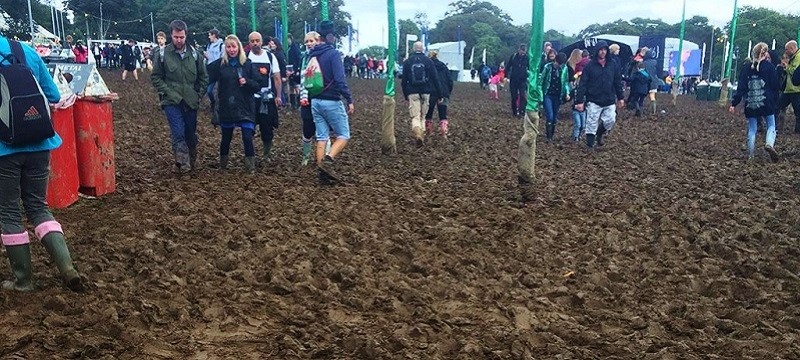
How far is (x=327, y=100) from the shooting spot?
8.32 m

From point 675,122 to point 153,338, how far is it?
→ 16.8m

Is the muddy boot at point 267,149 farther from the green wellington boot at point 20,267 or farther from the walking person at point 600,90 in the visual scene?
the walking person at point 600,90

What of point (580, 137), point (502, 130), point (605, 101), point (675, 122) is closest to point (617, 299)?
point (605, 101)

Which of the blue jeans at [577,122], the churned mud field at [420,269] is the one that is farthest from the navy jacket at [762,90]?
the blue jeans at [577,122]

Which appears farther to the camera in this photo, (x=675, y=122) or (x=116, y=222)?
(x=675, y=122)

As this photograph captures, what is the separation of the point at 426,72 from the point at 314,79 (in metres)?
→ 4.80

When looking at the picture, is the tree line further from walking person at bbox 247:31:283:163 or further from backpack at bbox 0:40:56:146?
backpack at bbox 0:40:56:146

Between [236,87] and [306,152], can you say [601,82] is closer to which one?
[306,152]

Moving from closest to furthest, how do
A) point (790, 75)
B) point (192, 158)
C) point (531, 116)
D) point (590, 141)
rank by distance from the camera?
point (531, 116)
point (192, 158)
point (590, 141)
point (790, 75)

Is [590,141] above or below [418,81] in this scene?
below

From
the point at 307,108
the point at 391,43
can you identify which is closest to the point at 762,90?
the point at 391,43

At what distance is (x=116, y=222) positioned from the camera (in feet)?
19.9

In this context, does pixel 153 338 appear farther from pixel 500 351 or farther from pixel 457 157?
pixel 457 157

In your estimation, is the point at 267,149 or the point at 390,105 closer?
the point at 267,149
